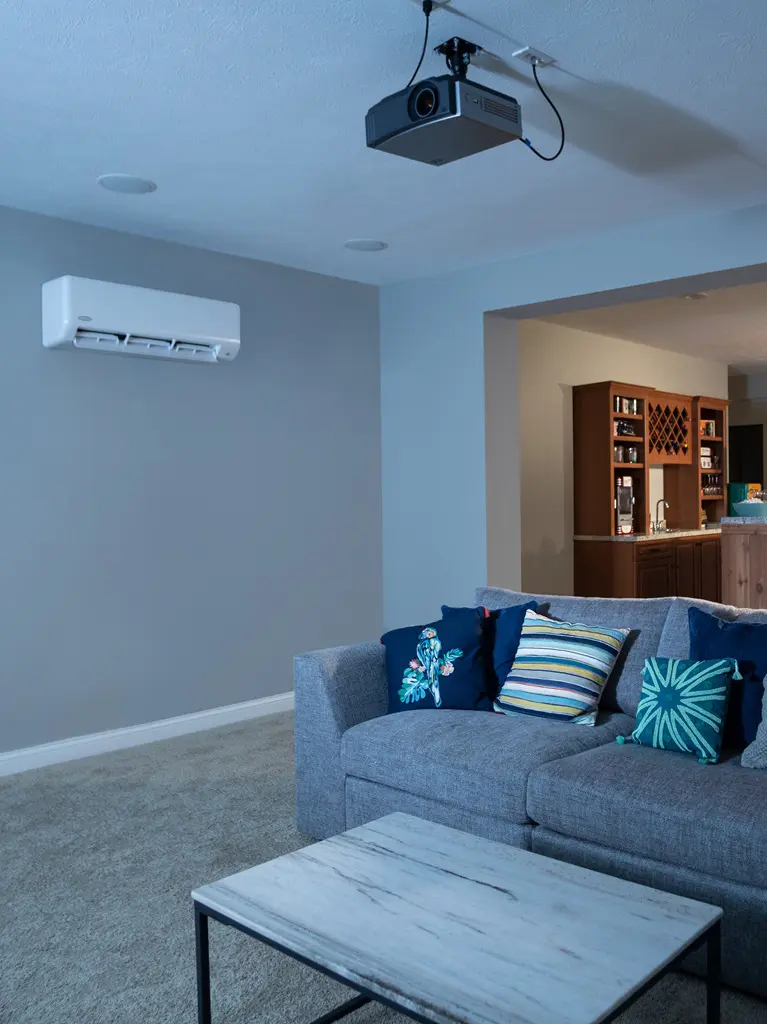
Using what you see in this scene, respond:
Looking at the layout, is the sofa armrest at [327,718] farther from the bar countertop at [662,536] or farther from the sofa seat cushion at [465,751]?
the bar countertop at [662,536]

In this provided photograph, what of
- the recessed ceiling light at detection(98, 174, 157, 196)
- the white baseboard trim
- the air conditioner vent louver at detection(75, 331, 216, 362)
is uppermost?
the recessed ceiling light at detection(98, 174, 157, 196)

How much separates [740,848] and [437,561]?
3522mm

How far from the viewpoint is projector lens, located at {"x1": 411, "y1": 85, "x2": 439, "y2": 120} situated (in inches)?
102

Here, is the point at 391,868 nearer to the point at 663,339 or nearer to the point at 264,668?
the point at 264,668

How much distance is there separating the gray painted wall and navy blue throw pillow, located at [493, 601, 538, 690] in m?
2.10

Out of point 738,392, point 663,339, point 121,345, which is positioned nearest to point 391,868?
point 121,345

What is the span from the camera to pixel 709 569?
8.49 metres

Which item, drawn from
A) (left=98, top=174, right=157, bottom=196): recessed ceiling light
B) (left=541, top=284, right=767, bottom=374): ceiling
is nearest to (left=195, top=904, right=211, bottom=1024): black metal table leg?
(left=98, top=174, right=157, bottom=196): recessed ceiling light

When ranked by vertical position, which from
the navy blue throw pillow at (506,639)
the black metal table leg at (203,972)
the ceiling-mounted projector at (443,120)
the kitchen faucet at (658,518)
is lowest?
the black metal table leg at (203,972)

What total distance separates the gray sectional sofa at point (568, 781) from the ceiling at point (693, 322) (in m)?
3.62

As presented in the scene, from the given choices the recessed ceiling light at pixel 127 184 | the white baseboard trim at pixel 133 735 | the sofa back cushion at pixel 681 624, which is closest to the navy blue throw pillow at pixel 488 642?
the sofa back cushion at pixel 681 624

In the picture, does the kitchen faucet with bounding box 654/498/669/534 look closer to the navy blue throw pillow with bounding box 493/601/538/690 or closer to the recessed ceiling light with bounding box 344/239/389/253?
the recessed ceiling light with bounding box 344/239/389/253

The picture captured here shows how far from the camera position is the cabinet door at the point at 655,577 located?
749 cm

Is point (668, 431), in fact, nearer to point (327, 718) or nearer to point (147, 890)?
point (327, 718)
